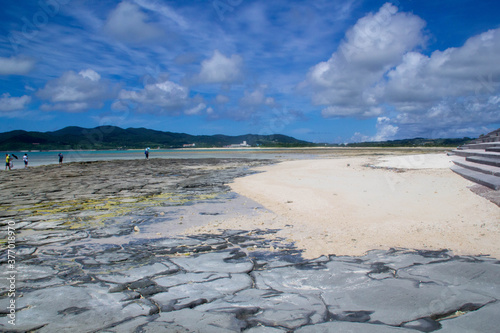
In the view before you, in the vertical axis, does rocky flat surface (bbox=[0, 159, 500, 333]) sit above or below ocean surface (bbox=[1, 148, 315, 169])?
below

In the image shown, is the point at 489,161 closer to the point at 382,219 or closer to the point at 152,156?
the point at 382,219

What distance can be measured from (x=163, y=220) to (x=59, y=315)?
3900 millimetres

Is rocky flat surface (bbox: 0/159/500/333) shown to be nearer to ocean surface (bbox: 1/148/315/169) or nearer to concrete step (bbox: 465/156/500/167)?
concrete step (bbox: 465/156/500/167)

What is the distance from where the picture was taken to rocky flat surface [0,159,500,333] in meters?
2.54

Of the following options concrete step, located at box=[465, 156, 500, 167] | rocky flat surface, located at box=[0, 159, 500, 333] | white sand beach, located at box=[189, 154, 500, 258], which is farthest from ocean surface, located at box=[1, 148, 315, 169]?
rocky flat surface, located at box=[0, 159, 500, 333]

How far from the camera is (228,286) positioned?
10.8 feet

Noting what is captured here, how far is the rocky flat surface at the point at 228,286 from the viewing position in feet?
8.34

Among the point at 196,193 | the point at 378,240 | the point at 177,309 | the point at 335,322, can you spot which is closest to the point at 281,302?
the point at 335,322

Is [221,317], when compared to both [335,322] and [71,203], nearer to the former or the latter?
[335,322]

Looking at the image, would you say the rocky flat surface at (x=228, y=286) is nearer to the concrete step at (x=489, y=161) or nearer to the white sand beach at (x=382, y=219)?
the white sand beach at (x=382, y=219)

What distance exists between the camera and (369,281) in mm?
3312

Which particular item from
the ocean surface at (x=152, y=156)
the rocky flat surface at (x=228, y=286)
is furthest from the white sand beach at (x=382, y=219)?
the ocean surface at (x=152, y=156)

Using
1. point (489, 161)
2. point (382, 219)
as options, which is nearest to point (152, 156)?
point (489, 161)

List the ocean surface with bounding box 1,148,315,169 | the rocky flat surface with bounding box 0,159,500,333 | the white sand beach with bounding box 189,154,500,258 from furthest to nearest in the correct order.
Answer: the ocean surface with bounding box 1,148,315,169 → the white sand beach with bounding box 189,154,500,258 → the rocky flat surface with bounding box 0,159,500,333
